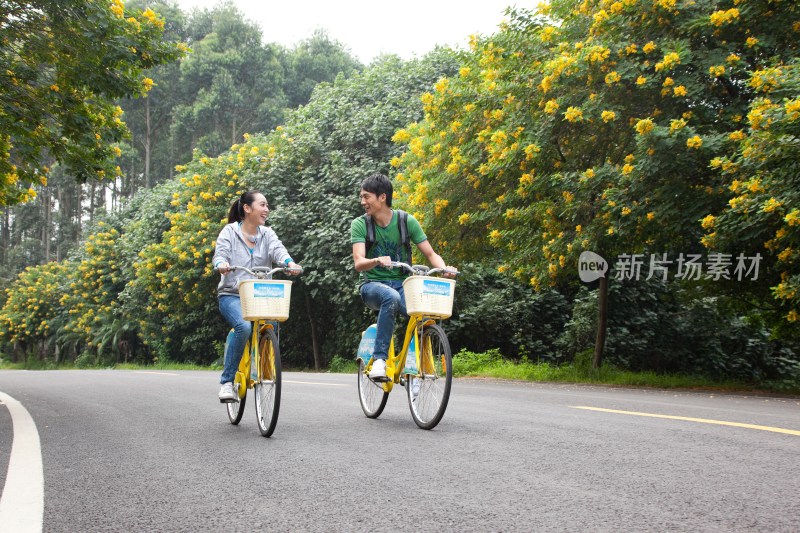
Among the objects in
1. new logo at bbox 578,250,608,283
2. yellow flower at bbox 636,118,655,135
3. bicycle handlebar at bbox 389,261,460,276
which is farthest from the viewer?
new logo at bbox 578,250,608,283

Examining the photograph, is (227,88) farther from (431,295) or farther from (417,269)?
(431,295)

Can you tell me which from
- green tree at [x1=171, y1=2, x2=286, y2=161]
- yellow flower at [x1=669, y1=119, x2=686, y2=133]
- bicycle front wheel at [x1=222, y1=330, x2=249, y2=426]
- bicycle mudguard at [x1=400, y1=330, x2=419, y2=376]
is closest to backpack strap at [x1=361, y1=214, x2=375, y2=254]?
bicycle mudguard at [x1=400, y1=330, x2=419, y2=376]

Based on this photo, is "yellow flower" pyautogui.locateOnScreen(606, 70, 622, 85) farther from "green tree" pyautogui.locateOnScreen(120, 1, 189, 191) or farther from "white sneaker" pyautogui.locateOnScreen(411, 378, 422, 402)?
"green tree" pyautogui.locateOnScreen(120, 1, 189, 191)

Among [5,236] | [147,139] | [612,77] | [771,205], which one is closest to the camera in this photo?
[771,205]

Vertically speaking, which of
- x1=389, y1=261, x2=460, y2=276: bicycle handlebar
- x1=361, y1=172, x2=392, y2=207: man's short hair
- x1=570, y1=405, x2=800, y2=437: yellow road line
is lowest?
x1=570, y1=405, x2=800, y2=437: yellow road line

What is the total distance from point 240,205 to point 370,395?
202cm

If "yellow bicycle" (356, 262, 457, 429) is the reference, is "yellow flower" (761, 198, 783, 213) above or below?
above

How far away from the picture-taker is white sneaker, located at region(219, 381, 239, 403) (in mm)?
6863

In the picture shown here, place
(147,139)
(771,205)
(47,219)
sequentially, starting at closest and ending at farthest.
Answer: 1. (771,205)
2. (147,139)
3. (47,219)

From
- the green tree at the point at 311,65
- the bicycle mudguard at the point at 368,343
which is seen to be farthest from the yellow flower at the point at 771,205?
the green tree at the point at 311,65

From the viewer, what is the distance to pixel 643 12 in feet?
40.3

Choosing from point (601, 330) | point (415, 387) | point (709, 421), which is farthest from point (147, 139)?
point (709, 421)

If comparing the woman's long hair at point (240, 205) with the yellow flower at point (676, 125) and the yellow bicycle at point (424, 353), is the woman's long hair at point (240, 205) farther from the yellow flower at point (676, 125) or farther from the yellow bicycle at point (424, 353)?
the yellow flower at point (676, 125)

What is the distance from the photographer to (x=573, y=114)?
12289mm
